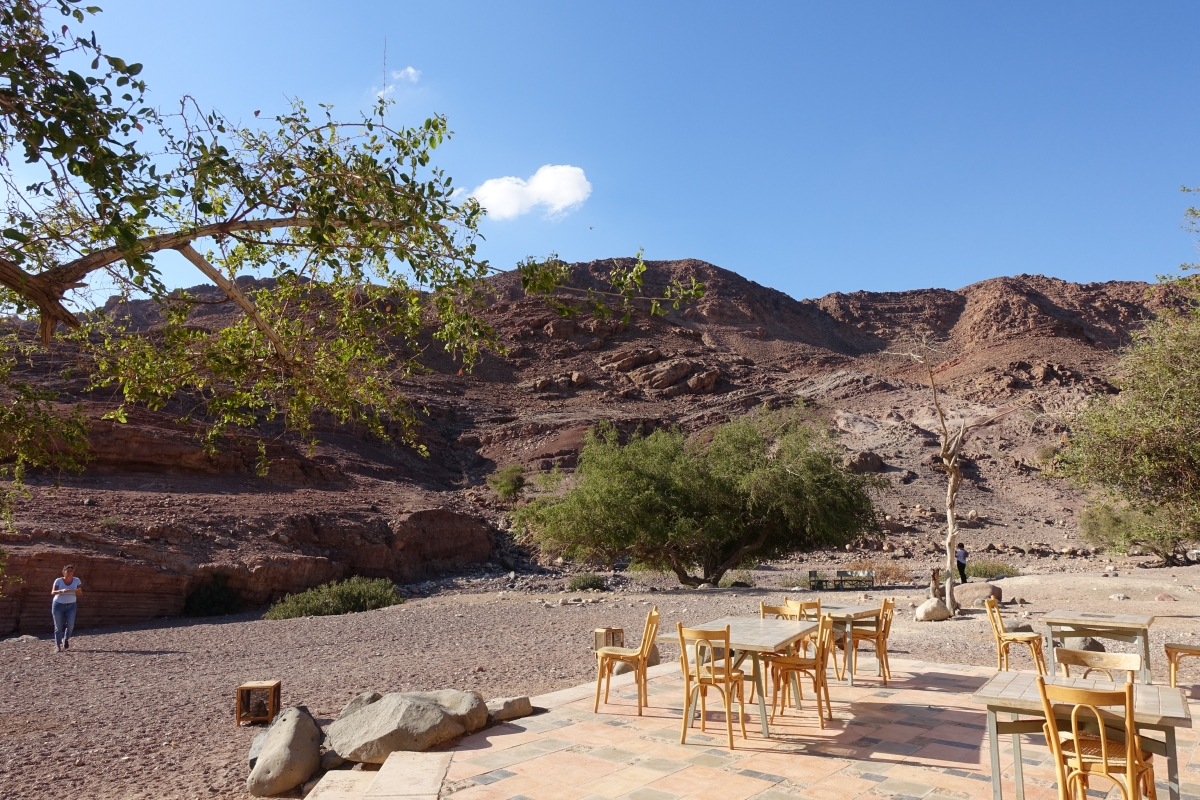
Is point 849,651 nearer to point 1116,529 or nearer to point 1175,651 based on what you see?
point 1175,651

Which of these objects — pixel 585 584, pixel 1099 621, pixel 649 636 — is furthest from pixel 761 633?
pixel 585 584

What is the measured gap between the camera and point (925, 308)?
113 m

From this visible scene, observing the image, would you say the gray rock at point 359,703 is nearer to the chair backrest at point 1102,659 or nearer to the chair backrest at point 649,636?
the chair backrest at point 649,636

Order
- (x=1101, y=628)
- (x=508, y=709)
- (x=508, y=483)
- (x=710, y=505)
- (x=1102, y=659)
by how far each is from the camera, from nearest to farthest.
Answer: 1. (x=1102, y=659)
2. (x=508, y=709)
3. (x=1101, y=628)
4. (x=710, y=505)
5. (x=508, y=483)

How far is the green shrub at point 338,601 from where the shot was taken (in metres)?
20.3

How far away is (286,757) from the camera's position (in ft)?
18.2

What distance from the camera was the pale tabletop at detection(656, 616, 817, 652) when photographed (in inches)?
234

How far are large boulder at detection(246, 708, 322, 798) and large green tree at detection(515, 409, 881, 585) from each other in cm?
1738

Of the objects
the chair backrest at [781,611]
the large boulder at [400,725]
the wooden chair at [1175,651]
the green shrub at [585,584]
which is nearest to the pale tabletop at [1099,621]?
the wooden chair at [1175,651]

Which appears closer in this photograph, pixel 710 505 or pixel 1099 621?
pixel 1099 621

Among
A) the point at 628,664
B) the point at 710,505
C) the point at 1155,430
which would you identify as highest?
the point at 1155,430

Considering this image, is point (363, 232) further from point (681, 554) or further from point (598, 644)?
point (681, 554)

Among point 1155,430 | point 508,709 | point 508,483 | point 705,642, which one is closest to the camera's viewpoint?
point 705,642

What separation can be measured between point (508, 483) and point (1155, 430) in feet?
121
